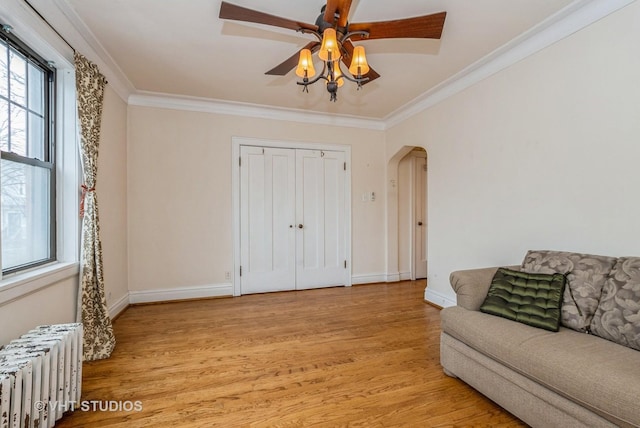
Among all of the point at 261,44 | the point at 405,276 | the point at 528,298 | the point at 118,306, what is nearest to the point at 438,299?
the point at 405,276

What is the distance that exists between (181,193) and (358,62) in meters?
3.01

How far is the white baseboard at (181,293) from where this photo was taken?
382 cm

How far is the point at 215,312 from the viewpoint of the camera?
11.6ft

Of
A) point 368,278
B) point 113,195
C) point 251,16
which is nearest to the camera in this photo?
point 251,16

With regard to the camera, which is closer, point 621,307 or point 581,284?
point 621,307

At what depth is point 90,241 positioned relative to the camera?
8.21 ft

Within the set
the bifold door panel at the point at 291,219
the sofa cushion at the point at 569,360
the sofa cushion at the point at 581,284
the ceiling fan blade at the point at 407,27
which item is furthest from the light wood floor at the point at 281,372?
the ceiling fan blade at the point at 407,27

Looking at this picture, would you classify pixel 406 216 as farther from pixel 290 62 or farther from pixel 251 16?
pixel 251 16

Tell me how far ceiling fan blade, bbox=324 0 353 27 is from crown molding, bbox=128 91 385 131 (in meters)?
2.56

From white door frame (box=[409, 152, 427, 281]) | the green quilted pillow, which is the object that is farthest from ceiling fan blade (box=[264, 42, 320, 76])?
white door frame (box=[409, 152, 427, 281])

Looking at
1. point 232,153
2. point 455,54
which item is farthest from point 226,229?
point 455,54

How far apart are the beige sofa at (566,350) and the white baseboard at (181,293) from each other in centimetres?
303

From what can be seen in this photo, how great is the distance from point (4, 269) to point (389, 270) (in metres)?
4.45

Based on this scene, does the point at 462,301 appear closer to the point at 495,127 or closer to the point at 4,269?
the point at 495,127
